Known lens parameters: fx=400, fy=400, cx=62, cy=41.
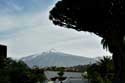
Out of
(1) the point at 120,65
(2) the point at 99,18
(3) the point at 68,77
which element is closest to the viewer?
(2) the point at 99,18

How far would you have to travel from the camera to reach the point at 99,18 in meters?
32.5

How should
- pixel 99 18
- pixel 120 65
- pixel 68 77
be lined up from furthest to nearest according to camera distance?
pixel 68 77, pixel 120 65, pixel 99 18

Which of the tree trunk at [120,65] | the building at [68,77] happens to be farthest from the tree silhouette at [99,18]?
the building at [68,77]

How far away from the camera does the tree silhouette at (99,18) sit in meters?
30.2

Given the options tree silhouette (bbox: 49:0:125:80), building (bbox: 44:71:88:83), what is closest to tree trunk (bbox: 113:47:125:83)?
tree silhouette (bbox: 49:0:125:80)

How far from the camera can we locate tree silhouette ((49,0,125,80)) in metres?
30.2

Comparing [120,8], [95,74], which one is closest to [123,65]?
[120,8]

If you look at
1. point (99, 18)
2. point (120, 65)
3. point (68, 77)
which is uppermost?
point (68, 77)

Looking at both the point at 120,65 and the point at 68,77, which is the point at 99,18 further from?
the point at 68,77

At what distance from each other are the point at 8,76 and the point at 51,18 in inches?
1783

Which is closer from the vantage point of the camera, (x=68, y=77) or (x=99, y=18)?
(x=99, y=18)

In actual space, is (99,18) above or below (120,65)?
above

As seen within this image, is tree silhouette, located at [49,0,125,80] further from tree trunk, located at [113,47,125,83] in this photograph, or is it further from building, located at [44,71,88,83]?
building, located at [44,71,88,83]

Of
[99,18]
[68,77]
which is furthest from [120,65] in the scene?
[68,77]
